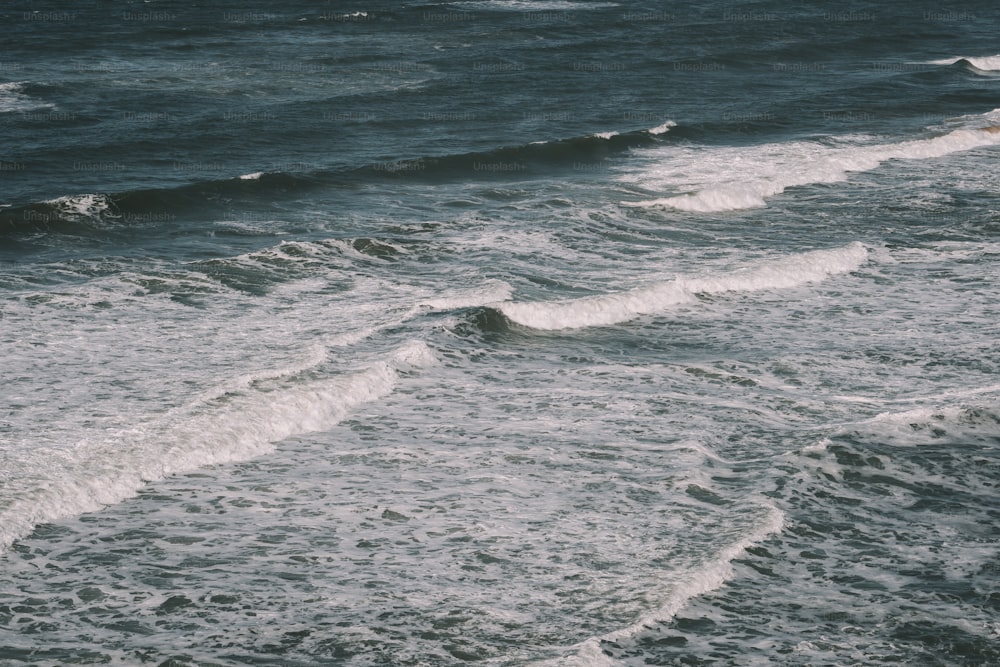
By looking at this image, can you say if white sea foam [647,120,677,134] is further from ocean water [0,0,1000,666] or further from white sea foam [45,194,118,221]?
white sea foam [45,194,118,221]

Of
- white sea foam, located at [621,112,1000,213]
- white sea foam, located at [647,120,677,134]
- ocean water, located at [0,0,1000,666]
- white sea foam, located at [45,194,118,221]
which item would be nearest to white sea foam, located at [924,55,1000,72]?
ocean water, located at [0,0,1000,666]

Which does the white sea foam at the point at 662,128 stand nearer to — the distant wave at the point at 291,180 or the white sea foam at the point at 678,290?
the distant wave at the point at 291,180

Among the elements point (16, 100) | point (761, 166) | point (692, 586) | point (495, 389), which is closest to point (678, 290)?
point (495, 389)

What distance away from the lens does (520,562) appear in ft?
31.1

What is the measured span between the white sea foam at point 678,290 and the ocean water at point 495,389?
5cm

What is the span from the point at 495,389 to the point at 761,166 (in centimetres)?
1339

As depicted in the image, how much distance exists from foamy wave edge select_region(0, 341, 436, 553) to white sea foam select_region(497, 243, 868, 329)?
7.83ft

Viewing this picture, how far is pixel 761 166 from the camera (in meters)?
24.9

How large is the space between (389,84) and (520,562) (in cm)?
2594

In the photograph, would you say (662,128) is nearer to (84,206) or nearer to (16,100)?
(84,206)

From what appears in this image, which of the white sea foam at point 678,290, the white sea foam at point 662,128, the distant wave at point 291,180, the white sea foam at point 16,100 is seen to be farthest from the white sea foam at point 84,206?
the white sea foam at point 662,128

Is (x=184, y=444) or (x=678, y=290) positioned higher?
(x=678, y=290)

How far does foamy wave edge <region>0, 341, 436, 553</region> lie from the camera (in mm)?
10133

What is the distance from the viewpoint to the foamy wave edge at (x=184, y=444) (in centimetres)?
1013
